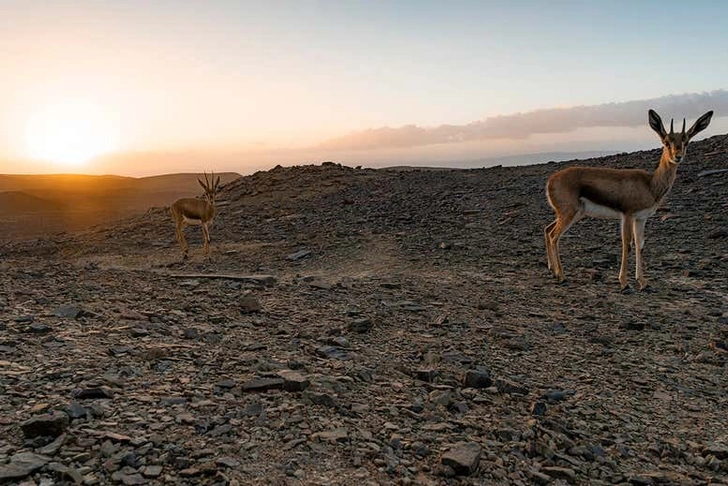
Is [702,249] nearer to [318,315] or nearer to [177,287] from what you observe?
[318,315]

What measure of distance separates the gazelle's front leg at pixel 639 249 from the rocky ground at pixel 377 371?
19.3 inches

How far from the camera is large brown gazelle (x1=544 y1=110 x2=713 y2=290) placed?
421 inches

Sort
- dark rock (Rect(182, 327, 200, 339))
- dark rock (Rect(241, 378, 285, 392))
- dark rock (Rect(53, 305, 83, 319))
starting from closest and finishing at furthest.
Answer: dark rock (Rect(241, 378, 285, 392)) < dark rock (Rect(182, 327, 200, 339)) < dark rock (Rect(53, 305, 83, 319))

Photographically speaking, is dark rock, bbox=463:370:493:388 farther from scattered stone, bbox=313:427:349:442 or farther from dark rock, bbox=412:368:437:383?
scattered stone, bbox=313:427:349:442

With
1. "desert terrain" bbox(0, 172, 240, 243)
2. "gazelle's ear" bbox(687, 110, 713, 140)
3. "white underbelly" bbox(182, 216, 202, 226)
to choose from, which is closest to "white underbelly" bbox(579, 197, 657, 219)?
"gazelle's ear" bbox(687, 110, 713, 140)

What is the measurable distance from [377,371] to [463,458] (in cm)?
190

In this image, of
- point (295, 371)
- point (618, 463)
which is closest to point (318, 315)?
point (295, 371)

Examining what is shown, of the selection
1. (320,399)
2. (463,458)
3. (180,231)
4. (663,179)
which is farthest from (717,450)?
(180,231)

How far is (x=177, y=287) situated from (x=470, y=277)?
593 centimetres

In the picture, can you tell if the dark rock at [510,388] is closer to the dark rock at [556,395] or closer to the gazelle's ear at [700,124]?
the dark rock at [556,395]

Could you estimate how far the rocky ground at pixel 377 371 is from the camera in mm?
3746

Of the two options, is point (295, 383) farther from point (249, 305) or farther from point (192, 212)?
point (192, 212)

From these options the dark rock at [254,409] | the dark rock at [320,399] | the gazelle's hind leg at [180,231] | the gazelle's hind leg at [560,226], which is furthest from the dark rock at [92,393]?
the gazelle's hind leg at [180,231]

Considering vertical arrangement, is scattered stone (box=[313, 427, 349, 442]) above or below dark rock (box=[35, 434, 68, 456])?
below
